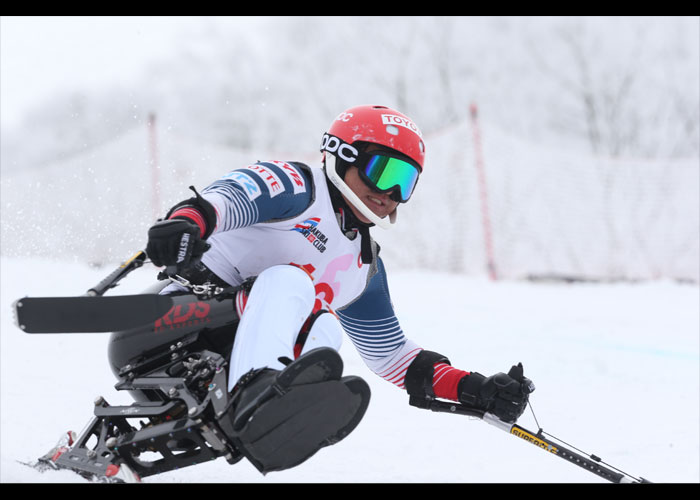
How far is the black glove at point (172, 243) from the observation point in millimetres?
2676

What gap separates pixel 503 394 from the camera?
3.66 m

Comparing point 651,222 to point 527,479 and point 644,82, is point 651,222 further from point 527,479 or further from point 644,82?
point 644,82

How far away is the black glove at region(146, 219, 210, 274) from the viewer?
2676 mm

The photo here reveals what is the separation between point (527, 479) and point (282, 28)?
24.3m

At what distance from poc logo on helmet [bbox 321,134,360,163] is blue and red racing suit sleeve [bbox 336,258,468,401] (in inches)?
26.8

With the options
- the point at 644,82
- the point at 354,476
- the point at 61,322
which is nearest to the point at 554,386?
the point at 354,476

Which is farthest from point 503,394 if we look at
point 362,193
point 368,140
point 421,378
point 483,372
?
point 483,372

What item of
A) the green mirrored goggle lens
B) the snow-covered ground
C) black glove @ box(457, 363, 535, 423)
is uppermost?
the green mirrored goggle lens

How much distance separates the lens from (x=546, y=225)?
1288 cm

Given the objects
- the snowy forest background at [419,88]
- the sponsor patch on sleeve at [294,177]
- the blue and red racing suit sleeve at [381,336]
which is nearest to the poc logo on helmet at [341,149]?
the sponsor patch on sleeve at [294,177]

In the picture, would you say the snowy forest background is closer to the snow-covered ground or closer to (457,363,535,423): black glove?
the snow-covered ground

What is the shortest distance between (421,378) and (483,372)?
2721 mm

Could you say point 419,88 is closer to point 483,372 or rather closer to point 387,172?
point 483,372

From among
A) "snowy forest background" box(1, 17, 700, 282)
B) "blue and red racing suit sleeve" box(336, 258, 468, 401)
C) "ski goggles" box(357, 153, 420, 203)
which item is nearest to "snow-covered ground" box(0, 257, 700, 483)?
"blue and red racing suit sleeve" box(336, 258, 468, 401)
